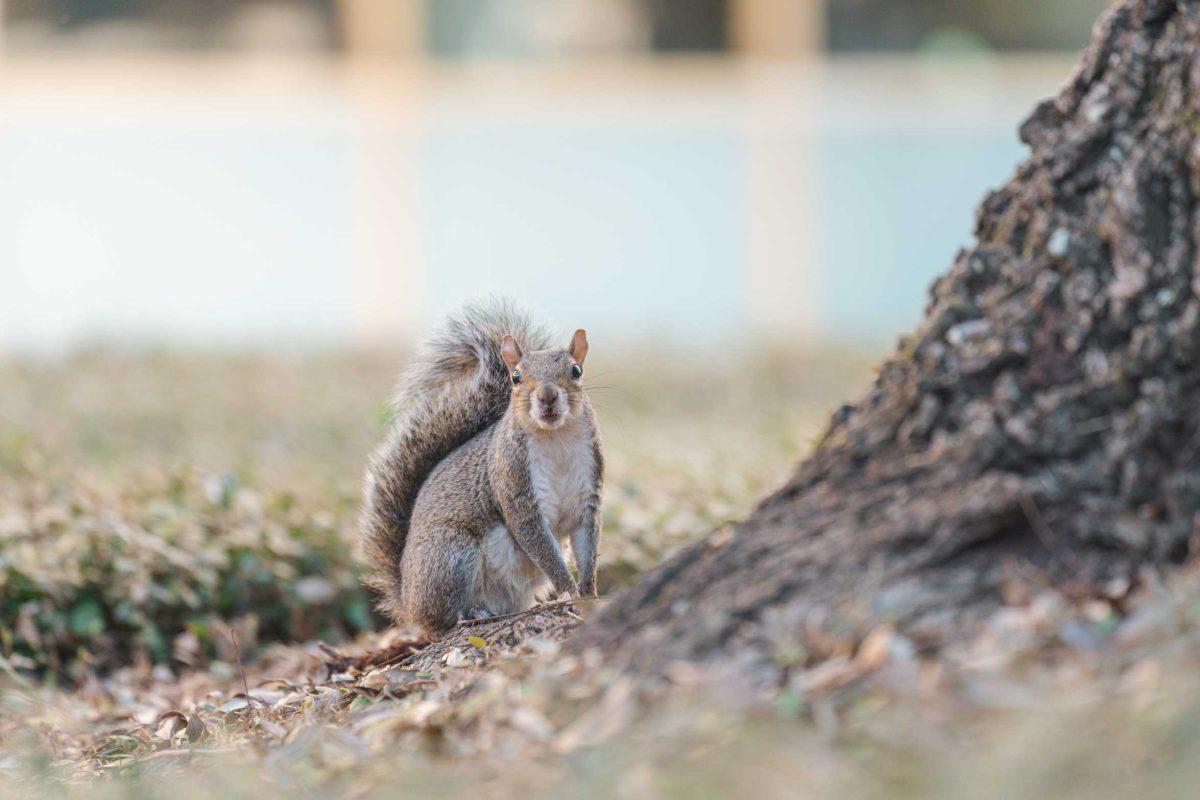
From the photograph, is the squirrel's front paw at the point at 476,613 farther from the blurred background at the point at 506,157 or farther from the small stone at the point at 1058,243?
the blurred background at the point at 506,157

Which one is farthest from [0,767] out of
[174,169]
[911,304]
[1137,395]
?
[911,304]

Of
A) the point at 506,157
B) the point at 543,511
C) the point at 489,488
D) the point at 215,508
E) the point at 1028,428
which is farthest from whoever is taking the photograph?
the point at 506,157

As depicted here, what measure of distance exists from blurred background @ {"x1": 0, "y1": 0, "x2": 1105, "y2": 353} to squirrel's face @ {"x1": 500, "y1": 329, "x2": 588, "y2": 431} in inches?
292

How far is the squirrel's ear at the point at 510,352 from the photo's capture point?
3598 mm

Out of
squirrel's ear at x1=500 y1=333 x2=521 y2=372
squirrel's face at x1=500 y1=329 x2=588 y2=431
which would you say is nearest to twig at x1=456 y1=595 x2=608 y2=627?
squirrel's face at x1=500 y1=329 x2=588 y2=431

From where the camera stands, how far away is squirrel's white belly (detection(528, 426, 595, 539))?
138 inches

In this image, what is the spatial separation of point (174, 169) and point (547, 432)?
8855 mm

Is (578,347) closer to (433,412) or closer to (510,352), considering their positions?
(510,352)

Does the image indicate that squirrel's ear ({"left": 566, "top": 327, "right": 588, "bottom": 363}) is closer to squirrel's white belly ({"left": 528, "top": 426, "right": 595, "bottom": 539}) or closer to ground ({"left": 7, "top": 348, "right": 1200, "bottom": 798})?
squirrel's white belly ({"left": 528, "top": 426, "right": 595, "bottom": 539})

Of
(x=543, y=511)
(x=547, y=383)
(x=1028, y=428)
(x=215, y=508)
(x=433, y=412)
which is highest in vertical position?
(x=1028, y=428)

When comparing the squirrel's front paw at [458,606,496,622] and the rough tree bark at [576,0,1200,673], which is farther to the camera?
the squirrel's front paw at [458,606,496,622]

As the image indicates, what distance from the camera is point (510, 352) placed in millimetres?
3609

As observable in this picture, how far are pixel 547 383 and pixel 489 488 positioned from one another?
1.15 feet

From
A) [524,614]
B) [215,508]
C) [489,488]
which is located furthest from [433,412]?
[215,508]
